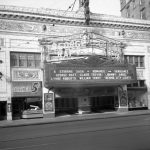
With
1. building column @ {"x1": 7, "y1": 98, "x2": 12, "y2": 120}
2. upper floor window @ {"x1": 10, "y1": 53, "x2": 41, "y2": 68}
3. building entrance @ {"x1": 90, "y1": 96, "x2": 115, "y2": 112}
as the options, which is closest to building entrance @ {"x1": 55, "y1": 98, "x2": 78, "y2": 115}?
building entrance @ {"x1": 90, "y1": 96, "x2": 115, "y2": 112}

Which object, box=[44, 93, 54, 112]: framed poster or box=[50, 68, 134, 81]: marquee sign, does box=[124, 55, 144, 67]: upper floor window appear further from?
box=[44, 93, 54, 112]: framed poster

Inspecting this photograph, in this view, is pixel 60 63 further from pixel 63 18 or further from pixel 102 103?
pixel 102 103

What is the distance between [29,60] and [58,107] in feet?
22.4

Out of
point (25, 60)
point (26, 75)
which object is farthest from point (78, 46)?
point (26, 75)

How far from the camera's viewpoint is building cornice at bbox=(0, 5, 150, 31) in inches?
965

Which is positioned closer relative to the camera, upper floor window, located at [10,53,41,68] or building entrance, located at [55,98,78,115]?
upper floor window, located at [10,53,41,68]

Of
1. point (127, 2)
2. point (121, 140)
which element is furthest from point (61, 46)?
point (127, 2)

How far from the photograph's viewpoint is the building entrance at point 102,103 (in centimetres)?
3000

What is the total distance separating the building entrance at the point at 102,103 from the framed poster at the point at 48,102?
6.58 metres

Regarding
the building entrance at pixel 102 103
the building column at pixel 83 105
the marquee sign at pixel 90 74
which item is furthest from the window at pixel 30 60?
the building entrance at pixel 102 103

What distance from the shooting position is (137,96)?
30.2 metres

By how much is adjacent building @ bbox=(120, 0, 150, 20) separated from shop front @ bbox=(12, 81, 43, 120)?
27478 mm

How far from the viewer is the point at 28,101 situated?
25.2m

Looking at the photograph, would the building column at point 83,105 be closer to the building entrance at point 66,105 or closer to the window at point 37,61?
the building entrance at point 66,105
